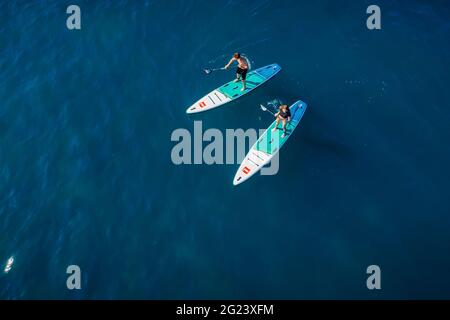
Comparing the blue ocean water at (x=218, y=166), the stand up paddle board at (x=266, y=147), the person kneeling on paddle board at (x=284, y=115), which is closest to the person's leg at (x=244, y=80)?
the blue ocean water at (x=218, y=166)

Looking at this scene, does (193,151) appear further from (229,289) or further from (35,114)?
(35,114)

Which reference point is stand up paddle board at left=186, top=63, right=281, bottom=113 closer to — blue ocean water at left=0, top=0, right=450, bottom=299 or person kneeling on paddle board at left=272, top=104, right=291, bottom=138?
blue ocean water at left=0, top=0, right=450, bottom=299

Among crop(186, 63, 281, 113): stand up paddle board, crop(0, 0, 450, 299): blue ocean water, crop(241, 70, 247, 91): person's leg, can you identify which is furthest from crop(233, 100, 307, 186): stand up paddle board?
crop(241, 70, 247, 91): person's leg

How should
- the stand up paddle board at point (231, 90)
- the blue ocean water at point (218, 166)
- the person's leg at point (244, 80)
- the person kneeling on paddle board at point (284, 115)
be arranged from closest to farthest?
1. the blue ocean water at point (218, 166)
2. the person kneeling on paddle board at point (284, 115)
3. the stand up paddle board at point (231, 90)
4. the person's leg at point (244, 80)

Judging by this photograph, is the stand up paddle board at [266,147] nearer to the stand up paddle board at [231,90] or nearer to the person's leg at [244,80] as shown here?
the stand up paddle board at [231,90]

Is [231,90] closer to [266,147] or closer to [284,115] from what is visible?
[284,115]

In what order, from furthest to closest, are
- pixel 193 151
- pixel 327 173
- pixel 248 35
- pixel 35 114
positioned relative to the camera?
pixel 248 35 < pixel 35 114 < pixel 193 151 < pixel 327 173
